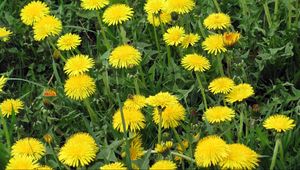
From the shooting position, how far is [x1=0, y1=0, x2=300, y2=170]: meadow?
1962 millimetres

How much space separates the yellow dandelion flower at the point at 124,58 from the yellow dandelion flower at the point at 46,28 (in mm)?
334

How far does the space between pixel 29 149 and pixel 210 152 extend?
1.94ft

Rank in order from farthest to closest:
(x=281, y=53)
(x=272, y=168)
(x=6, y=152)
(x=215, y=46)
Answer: (x=281, y=53) < (x=215, y=46) < (x=6, y=152) < (x=272, y=168)

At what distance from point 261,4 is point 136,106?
3.16 feet

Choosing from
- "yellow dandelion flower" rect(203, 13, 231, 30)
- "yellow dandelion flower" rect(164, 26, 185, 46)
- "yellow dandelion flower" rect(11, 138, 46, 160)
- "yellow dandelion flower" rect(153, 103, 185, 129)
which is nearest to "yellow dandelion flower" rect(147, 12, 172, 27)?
"yellow dandelion flower" rect(164, 26, 185, 46)

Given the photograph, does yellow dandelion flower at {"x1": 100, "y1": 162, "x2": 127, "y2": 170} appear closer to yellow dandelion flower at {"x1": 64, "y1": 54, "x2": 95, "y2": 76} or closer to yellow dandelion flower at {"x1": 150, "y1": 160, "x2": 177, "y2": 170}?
yellow dandelion flower at {"x1": 150, "y1": 160, "x2": 177, "y2": 170}

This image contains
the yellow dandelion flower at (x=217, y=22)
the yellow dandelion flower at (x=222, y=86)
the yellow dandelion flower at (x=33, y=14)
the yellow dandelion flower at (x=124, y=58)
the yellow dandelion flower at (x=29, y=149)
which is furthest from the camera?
the yellow dandelion flower at (x=33, y=14)

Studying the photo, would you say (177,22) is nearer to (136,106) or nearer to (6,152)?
(136,106)

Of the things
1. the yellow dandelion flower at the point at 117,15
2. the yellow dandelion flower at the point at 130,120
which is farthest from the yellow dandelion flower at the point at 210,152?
the yellow dandelion flower at the point at 117,15

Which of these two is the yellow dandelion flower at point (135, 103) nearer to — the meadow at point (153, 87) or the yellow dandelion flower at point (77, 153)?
the meadow at point (153, 87)

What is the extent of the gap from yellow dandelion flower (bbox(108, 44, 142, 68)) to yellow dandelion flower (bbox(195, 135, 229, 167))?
1.70 feet

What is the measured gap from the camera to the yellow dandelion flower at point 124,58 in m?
2.23

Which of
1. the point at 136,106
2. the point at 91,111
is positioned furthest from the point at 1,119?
the point at 136,106

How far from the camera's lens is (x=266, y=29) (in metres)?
2.69
